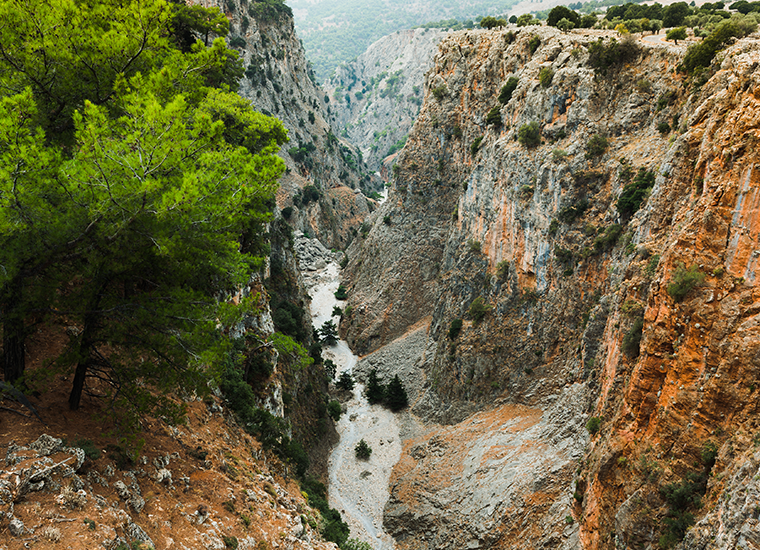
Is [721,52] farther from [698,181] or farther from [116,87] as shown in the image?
[116,87]

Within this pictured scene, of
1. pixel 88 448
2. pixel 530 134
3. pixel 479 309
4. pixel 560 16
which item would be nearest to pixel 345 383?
pixel 479 309

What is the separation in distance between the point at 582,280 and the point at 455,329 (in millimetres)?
14017

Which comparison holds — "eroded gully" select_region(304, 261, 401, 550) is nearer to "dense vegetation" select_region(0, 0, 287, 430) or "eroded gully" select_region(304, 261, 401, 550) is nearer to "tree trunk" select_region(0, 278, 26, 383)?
"dense vegetation" select_region(0, 0, 287, 430)

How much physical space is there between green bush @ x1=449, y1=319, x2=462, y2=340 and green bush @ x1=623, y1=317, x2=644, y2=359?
22.5 meters

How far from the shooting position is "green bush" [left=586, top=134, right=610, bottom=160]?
3155 centimetres

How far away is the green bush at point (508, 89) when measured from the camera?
138 feet

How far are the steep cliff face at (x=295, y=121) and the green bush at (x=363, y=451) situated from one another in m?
48.8

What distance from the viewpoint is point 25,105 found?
9.81 m

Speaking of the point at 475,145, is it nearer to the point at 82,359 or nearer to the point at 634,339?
the point at 634,339

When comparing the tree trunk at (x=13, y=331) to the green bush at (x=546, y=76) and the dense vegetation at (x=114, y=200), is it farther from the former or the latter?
the green bush at (x=546, y=76)

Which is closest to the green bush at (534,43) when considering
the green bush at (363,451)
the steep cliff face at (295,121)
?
the green bush at (363,451)

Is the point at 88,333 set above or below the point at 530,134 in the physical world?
below

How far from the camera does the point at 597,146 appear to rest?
31.7m

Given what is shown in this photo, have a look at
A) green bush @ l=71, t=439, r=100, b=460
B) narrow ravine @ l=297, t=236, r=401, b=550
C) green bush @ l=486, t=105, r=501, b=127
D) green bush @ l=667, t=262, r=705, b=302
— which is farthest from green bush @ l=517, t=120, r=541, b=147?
green bush @ l=71, t=439, r=100, b=460
